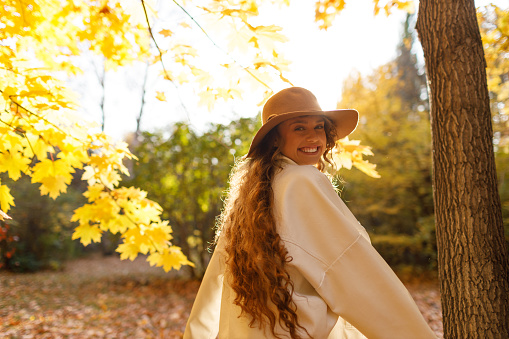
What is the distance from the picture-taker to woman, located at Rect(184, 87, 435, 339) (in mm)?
1333

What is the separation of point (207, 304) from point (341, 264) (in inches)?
30.2

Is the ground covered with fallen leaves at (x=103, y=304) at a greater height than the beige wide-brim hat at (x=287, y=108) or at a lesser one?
lesser

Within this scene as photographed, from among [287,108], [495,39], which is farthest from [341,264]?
[495,39]

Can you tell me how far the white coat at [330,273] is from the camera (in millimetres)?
1324

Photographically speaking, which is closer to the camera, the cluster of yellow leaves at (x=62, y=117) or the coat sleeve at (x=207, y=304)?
the coat sleeve at (x=207, y=304)

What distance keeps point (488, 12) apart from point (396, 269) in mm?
5202

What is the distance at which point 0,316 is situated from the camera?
207 inches

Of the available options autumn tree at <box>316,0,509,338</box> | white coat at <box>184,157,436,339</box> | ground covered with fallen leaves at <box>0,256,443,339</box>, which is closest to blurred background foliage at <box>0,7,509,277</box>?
ground covered with fallen leaves at <box>0,256,443,339</box>

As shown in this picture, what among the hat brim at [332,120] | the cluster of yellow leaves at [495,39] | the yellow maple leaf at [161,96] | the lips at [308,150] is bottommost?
the lips at [308,150]

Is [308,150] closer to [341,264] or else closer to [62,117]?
[341,264]

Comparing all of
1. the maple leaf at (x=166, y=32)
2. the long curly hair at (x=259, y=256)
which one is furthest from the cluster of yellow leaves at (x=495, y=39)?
the long curly hair at (x=259, y=256)

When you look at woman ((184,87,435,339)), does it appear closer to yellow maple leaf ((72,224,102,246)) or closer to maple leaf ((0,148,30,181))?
yellow maple leaf ((72,224,102,246))

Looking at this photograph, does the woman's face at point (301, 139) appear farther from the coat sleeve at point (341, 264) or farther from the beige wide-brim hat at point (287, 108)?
the coat sleeve at point (341, 264)

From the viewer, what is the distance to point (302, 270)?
135cm
